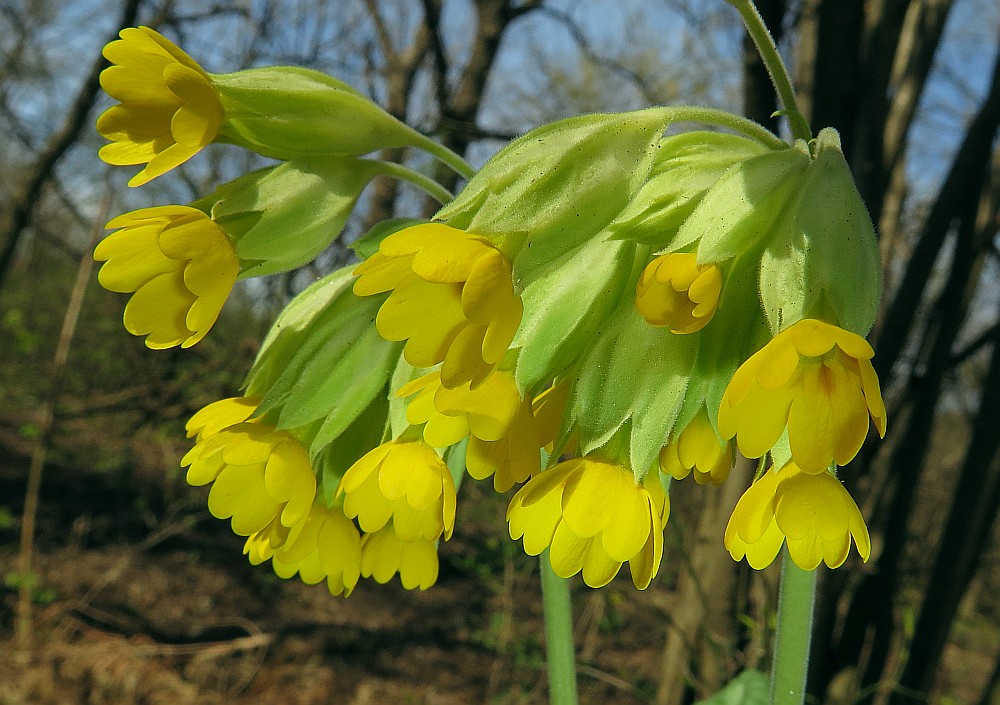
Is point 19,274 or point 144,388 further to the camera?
point 19,274

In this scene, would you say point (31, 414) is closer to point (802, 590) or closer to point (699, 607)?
point (699, 607)

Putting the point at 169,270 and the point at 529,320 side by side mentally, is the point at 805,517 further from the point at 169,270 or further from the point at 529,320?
the point at 169,270

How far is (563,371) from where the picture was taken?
0.85 meters

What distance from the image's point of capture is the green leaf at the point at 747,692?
4.90 ft

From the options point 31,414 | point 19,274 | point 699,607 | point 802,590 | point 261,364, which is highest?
point 261,364

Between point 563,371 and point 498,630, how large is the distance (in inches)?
161

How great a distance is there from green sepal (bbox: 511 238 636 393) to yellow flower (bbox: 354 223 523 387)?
0.25 ft

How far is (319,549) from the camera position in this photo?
0.96 m

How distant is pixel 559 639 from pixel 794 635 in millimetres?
286

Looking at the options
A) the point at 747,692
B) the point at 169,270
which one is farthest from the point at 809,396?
the point at 747,692

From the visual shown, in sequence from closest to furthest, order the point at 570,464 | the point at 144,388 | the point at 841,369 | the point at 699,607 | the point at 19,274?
1. the point at 841,369
2. the point at 570,464
3. the point at 699,607
4. the point at 144,388
5. the point at 19,274

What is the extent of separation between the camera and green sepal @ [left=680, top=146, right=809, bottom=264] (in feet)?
2.44

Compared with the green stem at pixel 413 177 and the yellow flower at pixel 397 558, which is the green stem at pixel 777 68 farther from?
the yellow flower at pixel 397 558

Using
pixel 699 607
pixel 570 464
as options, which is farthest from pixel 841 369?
pixel 699 607
